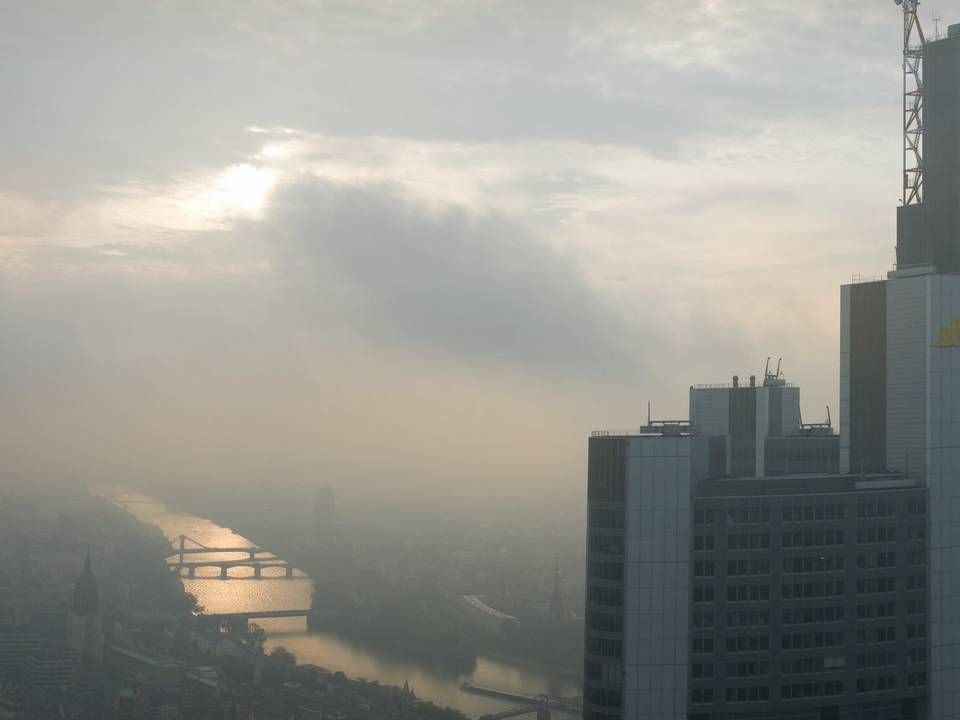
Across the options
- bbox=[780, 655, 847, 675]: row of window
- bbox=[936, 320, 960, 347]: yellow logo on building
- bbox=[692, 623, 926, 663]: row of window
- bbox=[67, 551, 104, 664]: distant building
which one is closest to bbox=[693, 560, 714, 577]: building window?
bbox=[692, 623, 926, 663]: row of window

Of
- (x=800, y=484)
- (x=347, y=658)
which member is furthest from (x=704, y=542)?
(x=347, y=658)

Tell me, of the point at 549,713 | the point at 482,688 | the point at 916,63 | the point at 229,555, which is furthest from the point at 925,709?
the point at 229,555

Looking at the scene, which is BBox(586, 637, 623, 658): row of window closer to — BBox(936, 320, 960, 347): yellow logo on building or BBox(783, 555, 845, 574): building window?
BBox(783, 555, 845, 574): building window

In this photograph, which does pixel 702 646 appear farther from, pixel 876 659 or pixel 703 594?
pixel 876 659

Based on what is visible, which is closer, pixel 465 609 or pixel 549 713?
pixel 549 713

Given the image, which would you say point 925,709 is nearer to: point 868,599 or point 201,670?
point 868,599
